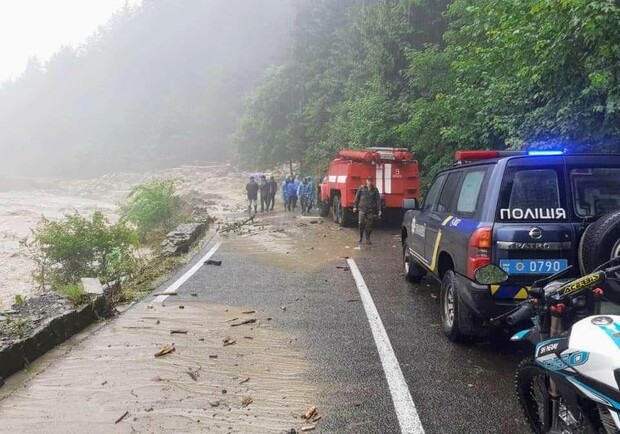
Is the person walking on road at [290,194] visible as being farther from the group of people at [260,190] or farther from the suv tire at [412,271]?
the suv tire at [412,271]

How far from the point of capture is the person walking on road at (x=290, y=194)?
2489cm

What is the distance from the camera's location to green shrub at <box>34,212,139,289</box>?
9789mm

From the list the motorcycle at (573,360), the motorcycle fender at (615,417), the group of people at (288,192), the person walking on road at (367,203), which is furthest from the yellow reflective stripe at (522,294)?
the group of people at (288,192)

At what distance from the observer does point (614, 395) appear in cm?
219

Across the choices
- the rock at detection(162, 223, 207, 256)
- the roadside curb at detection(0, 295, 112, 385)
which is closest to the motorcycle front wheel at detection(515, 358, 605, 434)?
the roadside curb at detection(0, 295, 112, 385)

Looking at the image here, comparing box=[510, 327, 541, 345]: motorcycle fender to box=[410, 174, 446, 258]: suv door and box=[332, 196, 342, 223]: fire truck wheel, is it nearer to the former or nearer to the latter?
box=[410, 174, 446, 258]: suv door

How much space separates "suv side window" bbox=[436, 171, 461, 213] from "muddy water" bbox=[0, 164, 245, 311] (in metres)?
8.24

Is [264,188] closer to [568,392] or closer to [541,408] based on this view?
[541,408]

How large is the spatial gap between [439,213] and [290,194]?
1897cm

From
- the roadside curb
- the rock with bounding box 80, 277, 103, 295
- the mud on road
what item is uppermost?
the rock with bounding box 80, 277, 103, 295

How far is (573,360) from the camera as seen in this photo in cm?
245

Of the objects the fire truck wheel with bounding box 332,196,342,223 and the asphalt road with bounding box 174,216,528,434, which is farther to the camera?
the fire truck wheel with bounding box 332,196,342,223

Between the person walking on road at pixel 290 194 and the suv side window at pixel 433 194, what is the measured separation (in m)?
17.7

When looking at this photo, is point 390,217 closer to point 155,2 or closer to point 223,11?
point 223,11
